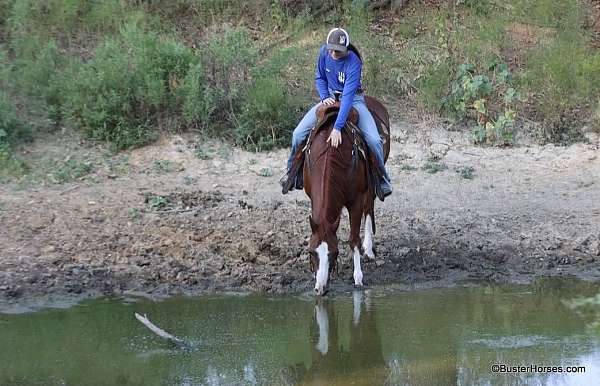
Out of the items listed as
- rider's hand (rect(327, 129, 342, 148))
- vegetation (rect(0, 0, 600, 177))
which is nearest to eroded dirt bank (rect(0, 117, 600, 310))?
vegetation (rect(0, 0, 600, 177))

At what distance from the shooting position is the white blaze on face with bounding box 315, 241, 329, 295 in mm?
7336

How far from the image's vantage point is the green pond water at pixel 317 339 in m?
6.57

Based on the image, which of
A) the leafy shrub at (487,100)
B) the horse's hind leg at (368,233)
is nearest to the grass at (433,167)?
the leafy shrub at (487,100)

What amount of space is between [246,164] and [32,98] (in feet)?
10.3

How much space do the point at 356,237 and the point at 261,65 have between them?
4.91m

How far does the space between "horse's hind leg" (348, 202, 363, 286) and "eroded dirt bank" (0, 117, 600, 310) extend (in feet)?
0.58

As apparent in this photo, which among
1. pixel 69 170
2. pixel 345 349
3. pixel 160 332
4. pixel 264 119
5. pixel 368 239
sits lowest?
pixel 345 349

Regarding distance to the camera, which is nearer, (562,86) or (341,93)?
(341,93)

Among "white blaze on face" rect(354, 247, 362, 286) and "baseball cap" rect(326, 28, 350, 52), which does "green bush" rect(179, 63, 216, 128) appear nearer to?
"baseball cap" rect(326, 28, 350, 52)

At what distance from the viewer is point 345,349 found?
23.4 feet

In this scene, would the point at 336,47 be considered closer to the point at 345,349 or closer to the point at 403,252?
the point at 403,252

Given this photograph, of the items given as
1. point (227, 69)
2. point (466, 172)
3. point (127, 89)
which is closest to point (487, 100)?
point (466, 172)

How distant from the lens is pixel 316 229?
745cm

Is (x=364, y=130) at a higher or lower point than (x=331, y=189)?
higher
